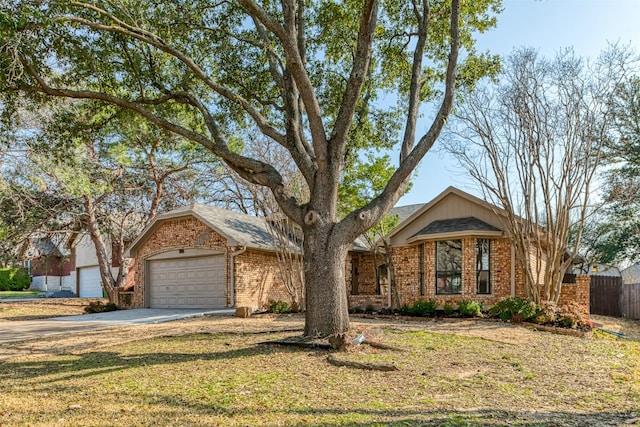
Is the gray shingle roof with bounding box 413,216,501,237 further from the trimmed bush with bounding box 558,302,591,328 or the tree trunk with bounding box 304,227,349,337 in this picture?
the tree trunk with bounding box 304,227,349,337

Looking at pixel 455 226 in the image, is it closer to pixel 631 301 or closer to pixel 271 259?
pixel 271 259

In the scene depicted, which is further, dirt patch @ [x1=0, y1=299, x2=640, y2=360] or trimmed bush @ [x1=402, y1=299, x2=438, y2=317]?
trimmed bush @ [x1=402, y1=299, x2=438, y2=317]

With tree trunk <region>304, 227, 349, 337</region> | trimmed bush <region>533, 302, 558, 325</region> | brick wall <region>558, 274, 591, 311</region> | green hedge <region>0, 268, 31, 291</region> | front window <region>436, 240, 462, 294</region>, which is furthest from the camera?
green hedge <region>0, 268, 31, 291</region>

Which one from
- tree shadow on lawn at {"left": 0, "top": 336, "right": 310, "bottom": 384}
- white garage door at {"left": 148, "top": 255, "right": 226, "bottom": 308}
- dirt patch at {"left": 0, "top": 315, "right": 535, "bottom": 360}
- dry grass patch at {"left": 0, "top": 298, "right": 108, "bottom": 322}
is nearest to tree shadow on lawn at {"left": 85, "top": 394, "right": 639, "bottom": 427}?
tree shadow on lawn at {"left": 0, "top": 336, "right": 310, "bottom": 384}

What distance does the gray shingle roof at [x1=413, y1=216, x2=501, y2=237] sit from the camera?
16.2 metres

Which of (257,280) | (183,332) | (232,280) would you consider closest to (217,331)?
(183,332)

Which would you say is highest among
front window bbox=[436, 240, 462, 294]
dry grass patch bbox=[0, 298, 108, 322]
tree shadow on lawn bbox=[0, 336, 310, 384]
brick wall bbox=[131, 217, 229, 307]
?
brick wall bbox=[131, 217, 229, 307]

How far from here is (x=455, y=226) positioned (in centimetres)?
1686

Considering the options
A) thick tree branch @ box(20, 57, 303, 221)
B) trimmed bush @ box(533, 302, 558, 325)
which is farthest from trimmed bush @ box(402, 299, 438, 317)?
thick tree branch @ box(20, 57, 303, 221)

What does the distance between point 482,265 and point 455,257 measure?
0.99m

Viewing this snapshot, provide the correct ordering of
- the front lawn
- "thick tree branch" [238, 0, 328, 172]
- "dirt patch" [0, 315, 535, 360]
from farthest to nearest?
"dirt patch" [0, 315, 535, 360]
"thick tree branch" [238, 0, 328, 172]
the front lawn

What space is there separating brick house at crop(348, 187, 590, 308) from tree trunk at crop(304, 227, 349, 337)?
864 cm

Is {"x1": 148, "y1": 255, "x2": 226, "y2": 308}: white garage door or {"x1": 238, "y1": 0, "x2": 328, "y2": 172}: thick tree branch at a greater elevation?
{"x1": 238, "y1": 0, "x2": 328, "y2": 172}: thick tree branch

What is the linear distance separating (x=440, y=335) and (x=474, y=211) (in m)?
8.63
